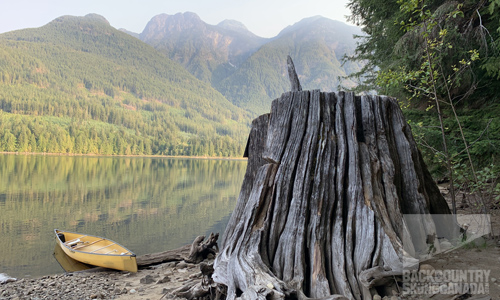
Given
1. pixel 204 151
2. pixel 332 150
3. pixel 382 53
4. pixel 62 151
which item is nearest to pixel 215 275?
pixel 332 150

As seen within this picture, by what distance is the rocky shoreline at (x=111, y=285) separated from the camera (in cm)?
554

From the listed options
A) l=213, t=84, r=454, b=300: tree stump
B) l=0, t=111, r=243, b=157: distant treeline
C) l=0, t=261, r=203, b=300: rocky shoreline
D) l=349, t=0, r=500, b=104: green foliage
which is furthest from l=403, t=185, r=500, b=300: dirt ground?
l=0, t=111, r=243, b=157: distant treeline

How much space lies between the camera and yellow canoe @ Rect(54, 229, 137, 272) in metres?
7.84

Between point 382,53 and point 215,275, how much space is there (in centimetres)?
1153

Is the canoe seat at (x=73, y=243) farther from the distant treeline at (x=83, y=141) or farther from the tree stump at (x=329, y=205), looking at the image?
the distant treeline at (x=83, y=141)

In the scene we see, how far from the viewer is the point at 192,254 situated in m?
7.44

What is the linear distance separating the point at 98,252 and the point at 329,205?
8241mm

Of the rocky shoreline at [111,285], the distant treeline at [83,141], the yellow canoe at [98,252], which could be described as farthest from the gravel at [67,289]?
the distant treeline at [83,141]

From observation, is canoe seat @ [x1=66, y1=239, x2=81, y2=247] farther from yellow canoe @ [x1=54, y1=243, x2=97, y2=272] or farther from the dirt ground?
the dirt ground

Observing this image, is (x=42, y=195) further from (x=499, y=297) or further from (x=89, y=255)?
(x=499, y=297)

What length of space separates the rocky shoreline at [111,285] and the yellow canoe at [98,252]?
23cm

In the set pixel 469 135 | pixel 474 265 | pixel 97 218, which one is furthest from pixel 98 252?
pixel 97 218

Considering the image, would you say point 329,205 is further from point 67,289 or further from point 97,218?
point 97,218

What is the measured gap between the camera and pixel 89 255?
9031 mm
